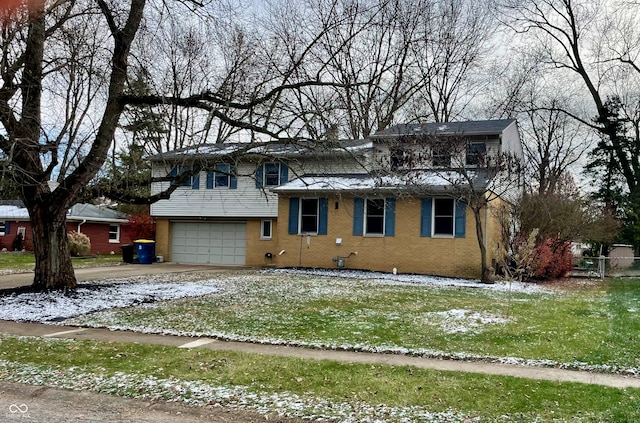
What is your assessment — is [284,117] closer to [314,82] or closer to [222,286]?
[314,82]

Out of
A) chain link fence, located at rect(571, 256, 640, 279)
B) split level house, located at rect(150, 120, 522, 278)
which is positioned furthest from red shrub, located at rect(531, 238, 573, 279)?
split level house, located at rect(150, 120, 522, 278)

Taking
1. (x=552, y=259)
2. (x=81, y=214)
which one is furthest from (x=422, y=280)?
(x=81, y=214)

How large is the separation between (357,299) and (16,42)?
9.16m

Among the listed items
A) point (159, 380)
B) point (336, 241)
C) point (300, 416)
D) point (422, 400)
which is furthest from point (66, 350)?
point (336, 241)

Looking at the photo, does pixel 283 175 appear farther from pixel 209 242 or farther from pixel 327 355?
pixel 327 355

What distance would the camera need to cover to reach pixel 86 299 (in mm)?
12211

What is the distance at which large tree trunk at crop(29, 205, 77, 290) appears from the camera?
12914 mm

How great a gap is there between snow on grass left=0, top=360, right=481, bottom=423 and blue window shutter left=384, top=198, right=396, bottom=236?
50.9 feet

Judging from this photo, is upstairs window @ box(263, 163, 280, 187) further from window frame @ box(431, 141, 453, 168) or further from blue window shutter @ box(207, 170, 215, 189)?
window frame @ box(431, 141, 453, 168)

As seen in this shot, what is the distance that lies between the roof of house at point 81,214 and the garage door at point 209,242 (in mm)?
9168

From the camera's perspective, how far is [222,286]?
15586 millimetres

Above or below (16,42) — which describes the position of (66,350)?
below

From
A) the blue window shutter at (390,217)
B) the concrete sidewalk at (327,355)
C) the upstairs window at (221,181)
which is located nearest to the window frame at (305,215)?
the blue window shutter at (390,217)

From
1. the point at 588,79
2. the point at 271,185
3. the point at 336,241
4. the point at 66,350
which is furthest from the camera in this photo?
the point at 588,79
